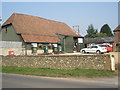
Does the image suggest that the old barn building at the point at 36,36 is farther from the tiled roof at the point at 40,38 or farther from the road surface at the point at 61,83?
the road surface at the point at 61,83

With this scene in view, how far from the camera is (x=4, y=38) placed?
3469 centimetres

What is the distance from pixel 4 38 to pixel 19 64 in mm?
16913

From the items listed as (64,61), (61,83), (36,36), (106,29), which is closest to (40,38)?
(36,36)

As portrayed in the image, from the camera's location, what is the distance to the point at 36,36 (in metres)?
33.4

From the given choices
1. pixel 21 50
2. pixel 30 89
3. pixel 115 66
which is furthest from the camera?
pixel 21 50

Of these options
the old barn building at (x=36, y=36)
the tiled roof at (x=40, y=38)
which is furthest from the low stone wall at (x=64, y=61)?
the old barn building at (x=36, y=36)

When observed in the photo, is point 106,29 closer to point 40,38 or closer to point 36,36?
point 40,38

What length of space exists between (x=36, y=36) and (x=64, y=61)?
60.2 feet

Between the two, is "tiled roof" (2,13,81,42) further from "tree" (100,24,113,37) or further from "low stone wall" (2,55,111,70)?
"tree" (100,24,113,37)

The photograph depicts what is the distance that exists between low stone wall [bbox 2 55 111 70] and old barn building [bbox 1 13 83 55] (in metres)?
10.2

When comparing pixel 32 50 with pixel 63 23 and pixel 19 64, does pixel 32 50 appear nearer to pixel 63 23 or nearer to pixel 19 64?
pixel 19 64

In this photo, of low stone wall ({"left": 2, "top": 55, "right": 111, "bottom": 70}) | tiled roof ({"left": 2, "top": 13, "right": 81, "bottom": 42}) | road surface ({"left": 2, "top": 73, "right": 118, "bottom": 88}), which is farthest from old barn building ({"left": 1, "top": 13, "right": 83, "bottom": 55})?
road surface ({"left": 2, "top": 73, "right": 118, "bottom": 88})

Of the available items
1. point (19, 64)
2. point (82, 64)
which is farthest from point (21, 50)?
point (82, 64)

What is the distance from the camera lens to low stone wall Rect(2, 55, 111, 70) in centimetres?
1426
